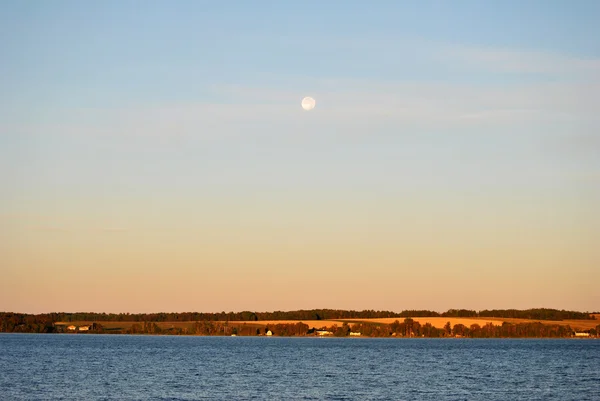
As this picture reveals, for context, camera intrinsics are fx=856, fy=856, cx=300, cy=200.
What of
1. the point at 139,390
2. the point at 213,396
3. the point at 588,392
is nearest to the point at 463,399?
the point at 588,392

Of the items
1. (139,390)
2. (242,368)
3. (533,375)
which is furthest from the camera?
(242,368)

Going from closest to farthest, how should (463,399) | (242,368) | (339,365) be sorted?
(463,399) < (242,368) < (339,365)

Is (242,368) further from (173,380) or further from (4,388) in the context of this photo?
(4,388)

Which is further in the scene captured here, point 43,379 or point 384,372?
point 384,372

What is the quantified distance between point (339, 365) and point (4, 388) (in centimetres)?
5129

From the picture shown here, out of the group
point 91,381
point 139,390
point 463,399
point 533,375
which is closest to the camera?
point 463,399

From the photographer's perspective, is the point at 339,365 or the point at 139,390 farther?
the point at 339,365

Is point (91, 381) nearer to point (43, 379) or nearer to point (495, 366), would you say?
point (43, 379)

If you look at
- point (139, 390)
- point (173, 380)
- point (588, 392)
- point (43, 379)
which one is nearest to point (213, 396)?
point (139, 390)

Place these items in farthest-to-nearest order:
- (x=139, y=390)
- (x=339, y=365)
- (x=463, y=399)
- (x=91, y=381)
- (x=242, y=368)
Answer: (x=339, y=365), (x=242, y=368), (x=91, y=381), (x=139, y=390), (x=463, y=399)

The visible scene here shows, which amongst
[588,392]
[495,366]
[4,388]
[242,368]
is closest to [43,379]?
[4,388]

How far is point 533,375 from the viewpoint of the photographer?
306 feet

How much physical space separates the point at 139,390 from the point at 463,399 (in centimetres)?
2667

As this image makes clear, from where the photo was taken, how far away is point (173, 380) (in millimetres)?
82750
